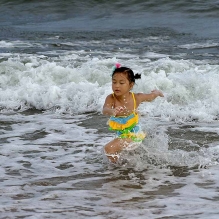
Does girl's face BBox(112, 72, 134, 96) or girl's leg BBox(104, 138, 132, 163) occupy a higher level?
girl's face BBox(112, 72, 134, 96)

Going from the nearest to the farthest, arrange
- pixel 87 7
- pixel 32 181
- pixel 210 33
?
pixel 32 181 < pixel 210 33 < pixel 87 7

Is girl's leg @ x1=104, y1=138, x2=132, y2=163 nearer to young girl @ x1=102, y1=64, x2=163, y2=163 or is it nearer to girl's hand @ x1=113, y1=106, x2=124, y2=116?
young girl @ x1=102, y1=64, x2=163, y2=163

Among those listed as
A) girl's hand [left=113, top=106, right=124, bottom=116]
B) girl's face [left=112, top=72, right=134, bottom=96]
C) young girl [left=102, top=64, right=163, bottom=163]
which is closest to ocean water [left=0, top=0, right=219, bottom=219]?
young girl [left=102, top=64, right=163, bottom=163]

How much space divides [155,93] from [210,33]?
33.7 ft

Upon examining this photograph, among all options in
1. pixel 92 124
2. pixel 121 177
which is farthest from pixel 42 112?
pixel 121 177

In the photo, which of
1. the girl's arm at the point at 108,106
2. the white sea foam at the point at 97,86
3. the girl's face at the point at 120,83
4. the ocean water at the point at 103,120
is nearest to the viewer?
the ocean water at the point at 103,120

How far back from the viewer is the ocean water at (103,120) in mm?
5367

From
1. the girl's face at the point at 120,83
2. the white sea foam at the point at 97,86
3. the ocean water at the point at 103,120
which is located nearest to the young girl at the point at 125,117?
the girl's face at the point at 120,83

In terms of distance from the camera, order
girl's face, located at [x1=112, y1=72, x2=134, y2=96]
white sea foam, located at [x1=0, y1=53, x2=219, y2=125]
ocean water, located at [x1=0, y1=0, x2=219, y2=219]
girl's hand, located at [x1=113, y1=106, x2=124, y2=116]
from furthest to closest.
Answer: white sea foam, located at [x1=0, y1=53, x2=219, y2=125] → girl's face, located at [x1=112, y1=72, x2=134, y2=96] → girl's hand, located at [x1=113, y1=106, x2=124, y2=116] → ocean water, located at [x1=0, y1=0, x2=219, y2=219]

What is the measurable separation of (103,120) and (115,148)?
2266mm

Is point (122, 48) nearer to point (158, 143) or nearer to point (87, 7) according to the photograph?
point (87, 7)

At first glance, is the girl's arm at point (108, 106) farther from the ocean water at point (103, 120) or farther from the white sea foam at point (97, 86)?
the white sea foam at point (97, 86)

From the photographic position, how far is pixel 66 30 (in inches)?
708

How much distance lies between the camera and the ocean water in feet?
17.6
